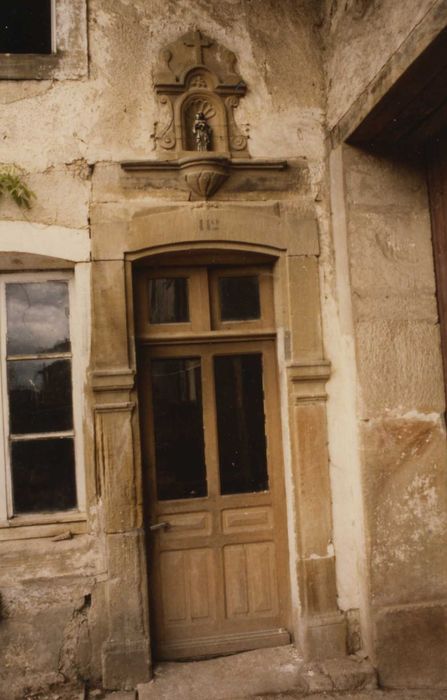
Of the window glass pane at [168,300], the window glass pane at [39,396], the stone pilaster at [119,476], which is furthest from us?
the window glass pane at [168,300]

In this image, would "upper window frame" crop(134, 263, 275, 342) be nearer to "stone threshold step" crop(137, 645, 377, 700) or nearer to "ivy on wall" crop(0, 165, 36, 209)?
"ivy on wall" crop(0, 165, 36, 209)

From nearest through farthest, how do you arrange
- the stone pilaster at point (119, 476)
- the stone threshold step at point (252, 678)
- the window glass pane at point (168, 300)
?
the stone threshold step at point (252, 678) < the stone pilaster at point (119, 476) < the window glass pane at point (168, 300)

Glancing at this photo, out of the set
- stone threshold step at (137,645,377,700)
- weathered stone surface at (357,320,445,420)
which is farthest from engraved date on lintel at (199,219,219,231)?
stone threshold step at (137,645,377,700)

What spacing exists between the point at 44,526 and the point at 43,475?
1.08 ft

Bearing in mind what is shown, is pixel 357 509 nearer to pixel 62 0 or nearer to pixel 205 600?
pixel 205 600

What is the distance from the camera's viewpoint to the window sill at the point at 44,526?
12.8 ft

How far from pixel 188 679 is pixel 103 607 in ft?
2.29

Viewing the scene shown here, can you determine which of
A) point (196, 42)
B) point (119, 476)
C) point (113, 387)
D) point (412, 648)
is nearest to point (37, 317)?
point (113, 387)

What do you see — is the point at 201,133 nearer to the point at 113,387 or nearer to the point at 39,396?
the point at 113,387

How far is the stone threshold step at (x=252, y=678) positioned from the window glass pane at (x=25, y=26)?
4.21 m

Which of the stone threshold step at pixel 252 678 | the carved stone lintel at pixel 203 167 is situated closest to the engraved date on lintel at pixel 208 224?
the carved stone lintel at pixel 203 167

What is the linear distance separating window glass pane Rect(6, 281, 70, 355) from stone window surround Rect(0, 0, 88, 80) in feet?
4.40

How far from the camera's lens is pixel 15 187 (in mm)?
3760

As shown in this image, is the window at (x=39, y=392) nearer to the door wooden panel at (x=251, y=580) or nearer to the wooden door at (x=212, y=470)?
the wooden door at (x=212, y=470)
